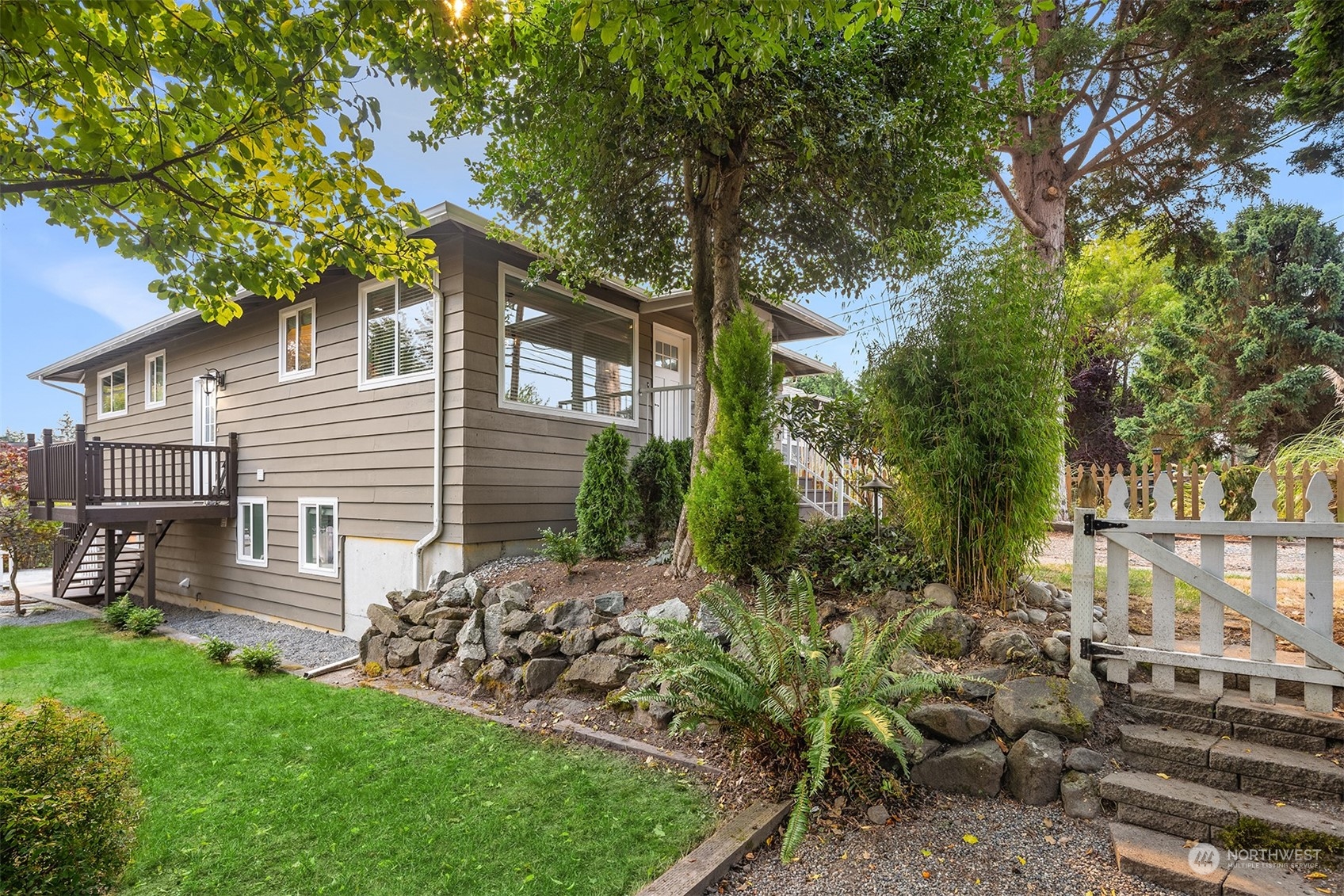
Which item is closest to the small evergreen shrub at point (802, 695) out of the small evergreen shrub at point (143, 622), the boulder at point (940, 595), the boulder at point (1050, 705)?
the boulder at point (1050, 705)

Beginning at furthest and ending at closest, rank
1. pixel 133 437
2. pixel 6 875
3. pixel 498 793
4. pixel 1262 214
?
pixel 1262 214 < pixel 133 437 < pixel 498 793 < pixel 6 875

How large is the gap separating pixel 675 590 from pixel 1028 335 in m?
2.87

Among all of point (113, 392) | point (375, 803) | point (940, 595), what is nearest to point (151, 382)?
point (113, 392)

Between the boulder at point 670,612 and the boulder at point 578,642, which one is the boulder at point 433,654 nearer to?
the boulder at point 578,642

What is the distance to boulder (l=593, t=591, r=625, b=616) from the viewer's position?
4484 mm

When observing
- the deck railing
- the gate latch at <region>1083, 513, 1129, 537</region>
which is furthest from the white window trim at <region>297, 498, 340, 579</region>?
the gate latch at <region>1083, 513, 1129, 537</region>

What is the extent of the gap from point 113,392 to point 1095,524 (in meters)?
15.6

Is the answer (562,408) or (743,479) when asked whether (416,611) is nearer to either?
(562,408)

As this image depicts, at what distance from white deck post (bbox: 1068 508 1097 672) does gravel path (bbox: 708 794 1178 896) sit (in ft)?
2.81

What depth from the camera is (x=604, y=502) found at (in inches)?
238

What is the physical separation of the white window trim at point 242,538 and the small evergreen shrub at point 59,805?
23.0 ft

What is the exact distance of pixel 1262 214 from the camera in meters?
12.5

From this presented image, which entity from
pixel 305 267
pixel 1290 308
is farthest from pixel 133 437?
pixel 1290 308

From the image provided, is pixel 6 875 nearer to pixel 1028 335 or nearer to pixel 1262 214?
pixel 1028 335
